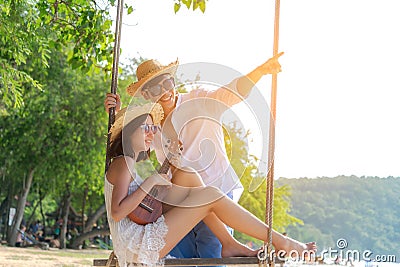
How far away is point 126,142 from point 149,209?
1.04ft

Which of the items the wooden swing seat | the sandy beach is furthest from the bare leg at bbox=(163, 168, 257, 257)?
the sandy beach

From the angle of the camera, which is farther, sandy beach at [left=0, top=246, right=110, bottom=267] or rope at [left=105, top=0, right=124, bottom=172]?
sandy beach at [left=0, top=246, right=110, bottom=267]

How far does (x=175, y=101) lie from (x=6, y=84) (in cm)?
354

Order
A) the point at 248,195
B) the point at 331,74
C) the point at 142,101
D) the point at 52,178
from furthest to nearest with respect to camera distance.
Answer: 1. the point at 331,74
2. the point at 248,195
3. the point at 52,178
4. the point at 142,101

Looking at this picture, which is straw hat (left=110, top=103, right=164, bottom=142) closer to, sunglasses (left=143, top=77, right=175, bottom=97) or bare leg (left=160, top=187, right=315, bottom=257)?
sunglasses (left=143, top=77, right=175, bottom=97)

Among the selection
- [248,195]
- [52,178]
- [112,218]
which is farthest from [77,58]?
[248,195]

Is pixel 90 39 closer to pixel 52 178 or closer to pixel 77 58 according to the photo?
pixel 77 58

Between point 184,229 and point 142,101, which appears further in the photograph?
point 142,101

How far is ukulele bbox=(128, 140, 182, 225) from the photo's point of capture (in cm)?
278

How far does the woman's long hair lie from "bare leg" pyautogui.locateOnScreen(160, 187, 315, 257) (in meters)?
0.32

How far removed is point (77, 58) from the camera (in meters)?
5.12

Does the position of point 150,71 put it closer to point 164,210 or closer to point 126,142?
point 126,142

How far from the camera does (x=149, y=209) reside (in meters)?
2.79

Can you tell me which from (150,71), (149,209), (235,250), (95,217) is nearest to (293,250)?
(235,250)
